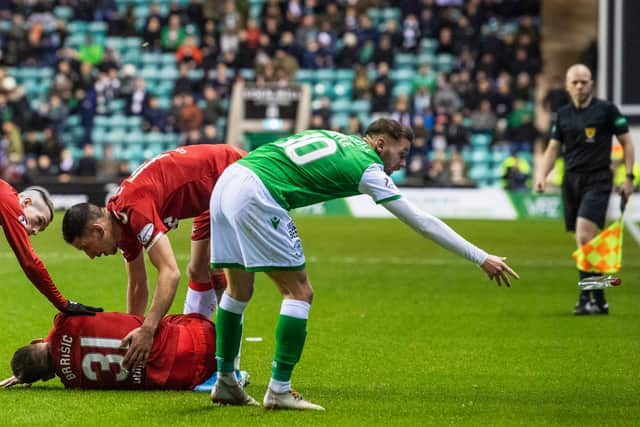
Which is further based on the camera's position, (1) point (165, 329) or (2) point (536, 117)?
(2) point (536, 117)

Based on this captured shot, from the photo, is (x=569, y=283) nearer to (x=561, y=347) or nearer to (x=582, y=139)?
(x=582, y=139)

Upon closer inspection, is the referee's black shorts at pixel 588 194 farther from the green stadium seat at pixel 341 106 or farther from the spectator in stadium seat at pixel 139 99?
the spectator in stadium seat at pixel 139 99

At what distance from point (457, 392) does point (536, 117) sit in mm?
23049

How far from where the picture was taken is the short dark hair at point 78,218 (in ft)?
22.3

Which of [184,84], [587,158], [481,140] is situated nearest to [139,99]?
[184,84]

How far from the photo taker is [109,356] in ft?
23.3

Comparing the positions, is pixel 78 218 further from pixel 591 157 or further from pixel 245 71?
pixel 245 71

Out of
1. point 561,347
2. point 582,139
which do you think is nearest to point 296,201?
point 561,347

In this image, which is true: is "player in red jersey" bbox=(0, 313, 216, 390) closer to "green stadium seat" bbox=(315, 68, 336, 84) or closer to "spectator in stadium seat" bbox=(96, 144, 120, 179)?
"spectator in stadium seat" bbox=(96, 144, 120, 179)

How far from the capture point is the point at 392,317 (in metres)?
11.1

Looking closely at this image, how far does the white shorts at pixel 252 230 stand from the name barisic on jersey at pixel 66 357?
44.4 inches

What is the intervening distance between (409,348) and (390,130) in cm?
288

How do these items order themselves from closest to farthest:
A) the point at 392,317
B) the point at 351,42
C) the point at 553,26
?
the point at 392,317
the point at 351,42
the point at 553,26

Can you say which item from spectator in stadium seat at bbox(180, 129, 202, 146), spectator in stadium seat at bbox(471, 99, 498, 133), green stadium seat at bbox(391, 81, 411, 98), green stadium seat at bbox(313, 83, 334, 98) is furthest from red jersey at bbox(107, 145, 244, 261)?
green stadium seat at bbox(313, 83, 334, 98)
